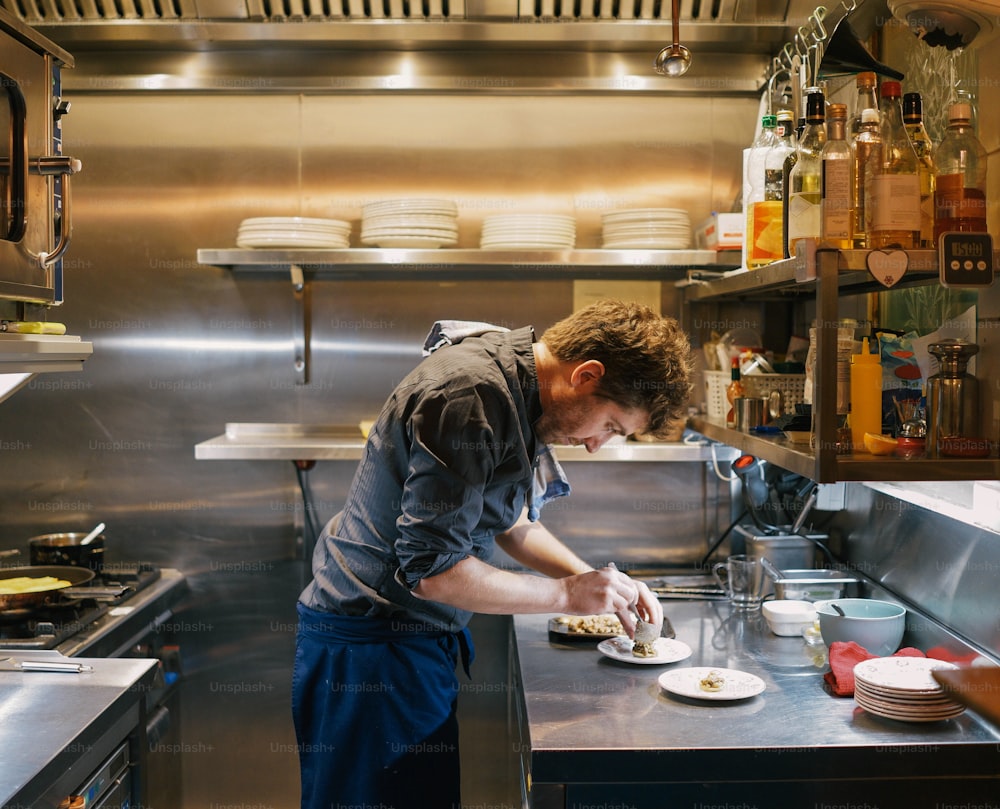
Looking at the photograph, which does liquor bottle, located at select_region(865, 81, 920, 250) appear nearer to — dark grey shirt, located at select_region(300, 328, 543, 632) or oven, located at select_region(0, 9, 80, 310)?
dark grey shirt, located at select_region(300, 328, 543, 632)

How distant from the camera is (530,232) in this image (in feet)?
8.99

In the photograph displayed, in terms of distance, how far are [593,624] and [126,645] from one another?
1210 mm

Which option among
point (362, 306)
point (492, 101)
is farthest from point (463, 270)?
point (492, 101)

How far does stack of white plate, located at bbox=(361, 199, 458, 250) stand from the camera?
2.72m

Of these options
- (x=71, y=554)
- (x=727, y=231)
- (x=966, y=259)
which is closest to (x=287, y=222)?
(x=71, y=554)

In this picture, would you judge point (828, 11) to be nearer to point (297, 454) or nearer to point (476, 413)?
point (476, 413)

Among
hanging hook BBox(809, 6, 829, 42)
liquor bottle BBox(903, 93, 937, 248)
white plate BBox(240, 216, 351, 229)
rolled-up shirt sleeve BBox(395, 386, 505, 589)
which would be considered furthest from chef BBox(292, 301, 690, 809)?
hanging hook BBox(809, 6, 829, 42)

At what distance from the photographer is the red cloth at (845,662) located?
6.34ft

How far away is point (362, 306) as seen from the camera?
3051 mm

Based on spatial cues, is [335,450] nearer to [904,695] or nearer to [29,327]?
[29,327]

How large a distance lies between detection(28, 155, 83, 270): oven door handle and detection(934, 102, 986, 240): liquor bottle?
1492 mm

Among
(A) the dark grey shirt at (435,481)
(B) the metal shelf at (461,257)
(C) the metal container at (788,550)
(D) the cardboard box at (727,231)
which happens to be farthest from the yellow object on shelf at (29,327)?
(C) the metal container at (788,550)

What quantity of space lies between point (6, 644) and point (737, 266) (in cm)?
210

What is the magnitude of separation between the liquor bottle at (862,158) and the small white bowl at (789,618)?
0.95 metres
